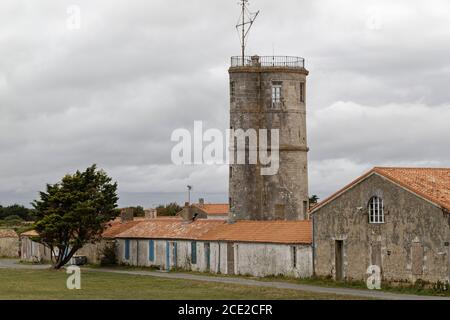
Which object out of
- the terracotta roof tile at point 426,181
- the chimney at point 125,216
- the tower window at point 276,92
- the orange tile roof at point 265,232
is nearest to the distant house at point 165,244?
the orange tile roof at point 265,232

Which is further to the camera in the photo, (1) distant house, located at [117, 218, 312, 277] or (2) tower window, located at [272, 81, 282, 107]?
(2) tower window, located at [272, 81, 282, 107]

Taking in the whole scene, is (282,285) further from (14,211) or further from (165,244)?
(14,211)

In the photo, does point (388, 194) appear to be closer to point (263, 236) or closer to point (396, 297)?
point (396, 297)

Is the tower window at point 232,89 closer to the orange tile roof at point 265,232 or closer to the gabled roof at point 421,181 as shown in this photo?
the orange tile roof at point 265,232

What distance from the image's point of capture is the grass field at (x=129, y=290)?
3916cm

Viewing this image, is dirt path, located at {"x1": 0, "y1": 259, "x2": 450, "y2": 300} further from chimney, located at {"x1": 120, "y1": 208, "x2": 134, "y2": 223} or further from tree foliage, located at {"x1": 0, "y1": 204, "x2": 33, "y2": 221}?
tree foliage, located at {"x1": 0, "y1": 204, "x2": 33, "y2": 221}

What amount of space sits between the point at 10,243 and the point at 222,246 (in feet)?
111

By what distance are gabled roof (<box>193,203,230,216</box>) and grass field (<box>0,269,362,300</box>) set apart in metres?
51.6

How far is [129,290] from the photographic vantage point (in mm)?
42969

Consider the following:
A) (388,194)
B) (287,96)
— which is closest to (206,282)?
(388,194)

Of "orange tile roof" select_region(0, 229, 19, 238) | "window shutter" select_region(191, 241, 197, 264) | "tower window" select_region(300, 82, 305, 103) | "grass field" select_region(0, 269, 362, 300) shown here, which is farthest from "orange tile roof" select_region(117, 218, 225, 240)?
"orange tile roof" select_region(0, 229, 19, 238)

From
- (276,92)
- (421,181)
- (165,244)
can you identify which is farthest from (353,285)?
(276,92)

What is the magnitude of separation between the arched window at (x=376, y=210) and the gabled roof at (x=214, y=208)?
2339 inches

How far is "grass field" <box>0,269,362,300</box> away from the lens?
128 feet
